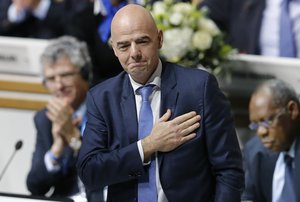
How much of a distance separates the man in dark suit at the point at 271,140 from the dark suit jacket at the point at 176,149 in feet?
3.07

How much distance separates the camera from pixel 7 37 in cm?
373

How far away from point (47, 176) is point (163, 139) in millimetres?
1534

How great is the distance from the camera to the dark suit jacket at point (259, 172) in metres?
2.71

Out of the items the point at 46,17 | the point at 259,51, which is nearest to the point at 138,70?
the point at 259,51

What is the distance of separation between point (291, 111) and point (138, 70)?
1.27 m

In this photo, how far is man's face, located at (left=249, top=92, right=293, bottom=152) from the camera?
9.11ft

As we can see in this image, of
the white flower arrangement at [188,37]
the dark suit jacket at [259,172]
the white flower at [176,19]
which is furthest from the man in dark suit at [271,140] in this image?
the white flower at [176,19]

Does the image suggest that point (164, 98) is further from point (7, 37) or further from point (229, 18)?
point (7, 37)

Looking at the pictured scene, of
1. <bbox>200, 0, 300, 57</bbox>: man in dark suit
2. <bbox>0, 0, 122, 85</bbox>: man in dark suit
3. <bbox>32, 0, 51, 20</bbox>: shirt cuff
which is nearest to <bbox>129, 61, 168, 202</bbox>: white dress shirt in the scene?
<bbox>0, 0, 122, 85</bbox>: man in dark suit

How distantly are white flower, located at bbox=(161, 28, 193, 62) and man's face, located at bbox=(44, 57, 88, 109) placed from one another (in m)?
0.44

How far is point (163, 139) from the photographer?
1.71 m

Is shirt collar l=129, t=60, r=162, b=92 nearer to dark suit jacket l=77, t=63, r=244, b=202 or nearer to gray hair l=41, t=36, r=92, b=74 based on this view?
dark suit jacket l=77, t=63, r=244, b=202

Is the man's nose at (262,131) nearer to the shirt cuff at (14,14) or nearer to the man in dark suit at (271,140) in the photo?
the man in dark suit at (271,140)

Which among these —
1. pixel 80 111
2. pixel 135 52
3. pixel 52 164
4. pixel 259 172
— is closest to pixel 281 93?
pixel 259 172
